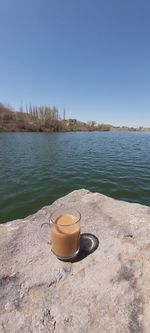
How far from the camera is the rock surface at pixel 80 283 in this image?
143 centimetres

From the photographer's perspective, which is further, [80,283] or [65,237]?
[65,237]

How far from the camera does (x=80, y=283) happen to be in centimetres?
175

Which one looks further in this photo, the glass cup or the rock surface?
the glass cup

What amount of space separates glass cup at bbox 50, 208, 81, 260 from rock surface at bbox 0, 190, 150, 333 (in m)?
0.11

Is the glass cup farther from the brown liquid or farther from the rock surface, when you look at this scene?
the rock surface

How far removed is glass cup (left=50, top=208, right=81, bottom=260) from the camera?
1948 millimetres

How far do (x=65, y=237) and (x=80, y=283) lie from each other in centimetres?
47

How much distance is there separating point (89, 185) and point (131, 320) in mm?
7024

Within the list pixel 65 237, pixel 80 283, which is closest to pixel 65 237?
pixel 65 237

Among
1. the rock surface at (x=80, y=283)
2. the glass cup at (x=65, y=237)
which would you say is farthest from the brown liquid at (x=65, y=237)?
the rock surface at (x=80, y=283)

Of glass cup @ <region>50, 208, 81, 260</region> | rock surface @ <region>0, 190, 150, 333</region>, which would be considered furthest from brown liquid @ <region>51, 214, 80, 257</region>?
rock surface @ <region>0, 190, 150, 333</region>

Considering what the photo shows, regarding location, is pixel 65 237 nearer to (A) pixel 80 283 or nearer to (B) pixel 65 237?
(B) pixel 65 237

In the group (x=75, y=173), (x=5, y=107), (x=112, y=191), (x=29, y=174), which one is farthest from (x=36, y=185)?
(x=5, y=107)

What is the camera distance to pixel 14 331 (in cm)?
138
